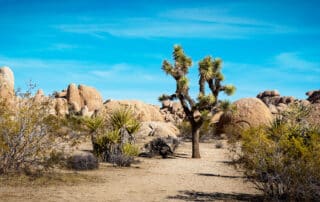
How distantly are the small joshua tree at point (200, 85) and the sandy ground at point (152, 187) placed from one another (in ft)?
14.6

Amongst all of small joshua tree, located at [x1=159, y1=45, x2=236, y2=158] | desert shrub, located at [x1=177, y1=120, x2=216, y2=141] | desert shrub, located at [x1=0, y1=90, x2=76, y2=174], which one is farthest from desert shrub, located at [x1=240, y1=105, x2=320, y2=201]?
desert shrub, located at [x1=177, y1=120, x2=216, y2=141]

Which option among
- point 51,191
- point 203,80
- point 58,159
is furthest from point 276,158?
point 203,80

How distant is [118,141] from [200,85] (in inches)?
232

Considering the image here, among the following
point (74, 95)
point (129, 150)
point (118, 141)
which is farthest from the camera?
point (74, 95)

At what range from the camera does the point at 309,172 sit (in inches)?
381

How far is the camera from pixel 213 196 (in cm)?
1141

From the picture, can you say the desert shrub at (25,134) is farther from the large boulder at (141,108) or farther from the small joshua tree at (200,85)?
the large boulder at (141,108)

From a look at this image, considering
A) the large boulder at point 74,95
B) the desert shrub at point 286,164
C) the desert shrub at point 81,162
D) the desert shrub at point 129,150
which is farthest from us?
the large boulder at point 74,95

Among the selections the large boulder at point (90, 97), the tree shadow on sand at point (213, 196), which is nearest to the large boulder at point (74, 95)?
the large boulder at point (90, 97)

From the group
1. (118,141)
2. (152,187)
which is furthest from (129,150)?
(152,187)

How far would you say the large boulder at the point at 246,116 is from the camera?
127 feet

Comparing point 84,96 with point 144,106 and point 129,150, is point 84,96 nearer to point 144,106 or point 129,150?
point 144,106

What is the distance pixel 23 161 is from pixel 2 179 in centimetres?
99

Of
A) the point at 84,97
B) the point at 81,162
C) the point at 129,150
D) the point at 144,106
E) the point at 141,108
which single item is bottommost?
the point at 81,162
